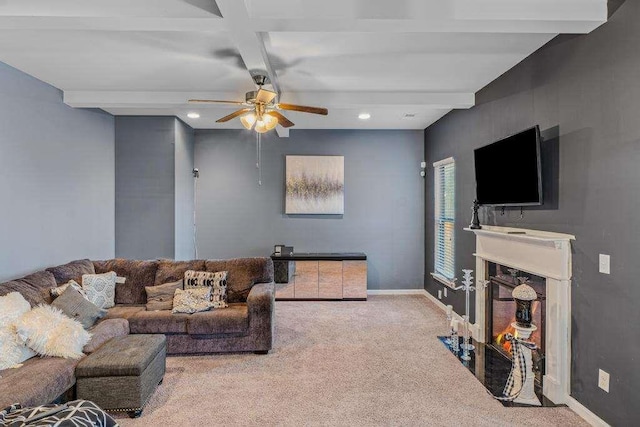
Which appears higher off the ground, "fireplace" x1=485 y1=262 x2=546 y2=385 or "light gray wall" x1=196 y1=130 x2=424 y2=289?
"light gray wall" x1=196 y1=130 x2=424 y2=289

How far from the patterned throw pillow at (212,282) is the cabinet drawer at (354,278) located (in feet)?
7.47

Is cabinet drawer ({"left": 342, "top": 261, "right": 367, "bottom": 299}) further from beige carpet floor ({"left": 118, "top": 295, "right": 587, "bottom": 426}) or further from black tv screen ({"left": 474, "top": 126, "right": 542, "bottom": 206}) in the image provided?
black tv screen ({"left": 474, "top": 126, "right": 542, "bottom": 206})

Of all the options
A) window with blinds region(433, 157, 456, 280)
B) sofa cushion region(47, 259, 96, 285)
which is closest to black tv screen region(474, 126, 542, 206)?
window with blinds region(433, 157, 456, 280)

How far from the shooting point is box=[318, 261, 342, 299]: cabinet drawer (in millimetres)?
5629

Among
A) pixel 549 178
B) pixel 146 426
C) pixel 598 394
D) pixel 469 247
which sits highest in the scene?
pixel 549 178

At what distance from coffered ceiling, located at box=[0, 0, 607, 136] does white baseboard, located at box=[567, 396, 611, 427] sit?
2.57m

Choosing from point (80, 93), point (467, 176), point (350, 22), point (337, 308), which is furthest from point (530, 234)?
point (80, 93)

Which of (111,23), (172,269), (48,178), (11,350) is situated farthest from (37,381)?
(48,178)

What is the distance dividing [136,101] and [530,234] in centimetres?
429

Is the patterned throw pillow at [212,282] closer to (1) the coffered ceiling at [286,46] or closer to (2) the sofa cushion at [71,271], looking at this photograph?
(2) the sofa cushion at [71,271]

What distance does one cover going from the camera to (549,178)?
2857mm

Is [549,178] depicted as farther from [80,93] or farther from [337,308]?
[80,93]

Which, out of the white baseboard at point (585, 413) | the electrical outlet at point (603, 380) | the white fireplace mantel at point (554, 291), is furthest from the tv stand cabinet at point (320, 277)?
the electrical outlet at point (603, 380)

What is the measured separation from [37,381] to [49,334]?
0.43 meters
